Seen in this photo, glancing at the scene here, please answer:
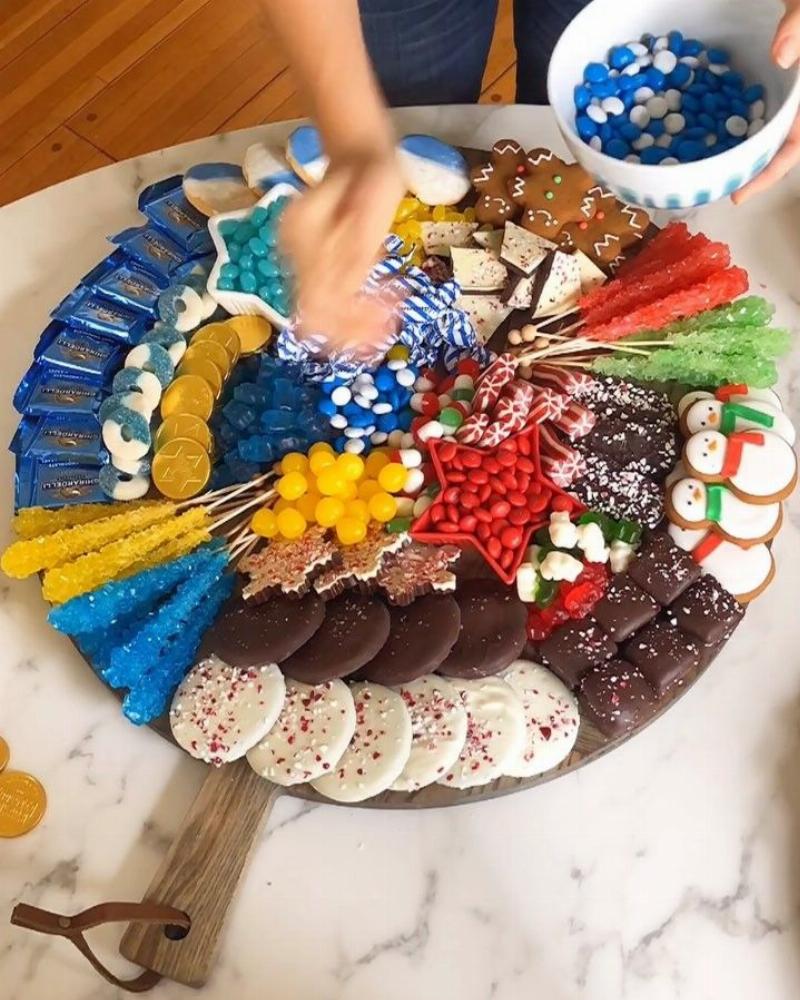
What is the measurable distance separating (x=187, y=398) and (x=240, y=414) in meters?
0.05

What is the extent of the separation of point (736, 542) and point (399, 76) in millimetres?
650

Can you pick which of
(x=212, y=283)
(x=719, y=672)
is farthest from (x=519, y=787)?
(x=212, y=283)

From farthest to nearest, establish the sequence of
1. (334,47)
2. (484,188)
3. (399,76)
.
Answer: (399,76)
(484,188)
(334,47)

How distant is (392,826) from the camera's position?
889 millimetres

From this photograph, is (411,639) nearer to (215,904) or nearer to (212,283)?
(215,904)

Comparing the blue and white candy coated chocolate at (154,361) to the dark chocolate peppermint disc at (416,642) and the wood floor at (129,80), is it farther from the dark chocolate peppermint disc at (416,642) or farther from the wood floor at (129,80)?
the wood floor at (129,80)

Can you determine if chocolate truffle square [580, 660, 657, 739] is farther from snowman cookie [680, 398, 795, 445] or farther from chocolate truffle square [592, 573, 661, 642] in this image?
snowman cookie [680, 398, 795, 445]

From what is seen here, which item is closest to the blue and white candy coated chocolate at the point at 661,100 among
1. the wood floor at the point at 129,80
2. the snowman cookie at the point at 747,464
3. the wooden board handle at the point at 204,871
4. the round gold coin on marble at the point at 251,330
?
the snowman cookie at the point at 747,464

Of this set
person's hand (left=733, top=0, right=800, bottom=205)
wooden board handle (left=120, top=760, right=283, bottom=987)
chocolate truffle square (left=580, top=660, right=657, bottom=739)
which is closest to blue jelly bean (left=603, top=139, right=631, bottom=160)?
person's hand (left=733, top=0, right=800, bottom=205)

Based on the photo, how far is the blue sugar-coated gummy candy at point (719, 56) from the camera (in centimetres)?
91

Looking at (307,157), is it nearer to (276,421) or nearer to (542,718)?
(276,421)

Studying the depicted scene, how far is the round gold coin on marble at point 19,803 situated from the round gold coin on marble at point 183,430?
0.31 meters

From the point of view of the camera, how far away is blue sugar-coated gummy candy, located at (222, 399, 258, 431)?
3.33 feet

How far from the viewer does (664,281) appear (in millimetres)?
1016
